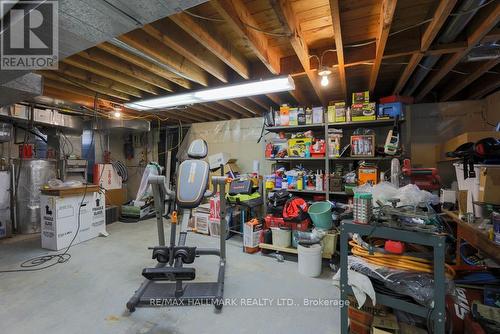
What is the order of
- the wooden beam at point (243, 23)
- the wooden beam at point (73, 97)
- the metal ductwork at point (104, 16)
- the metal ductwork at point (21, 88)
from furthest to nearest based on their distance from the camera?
the wooden beam at point (73, 97) → the metal ductwork at point (21, 88) → the wooden beam at point (243, 23) → the metal ductwork at point (104, 16)

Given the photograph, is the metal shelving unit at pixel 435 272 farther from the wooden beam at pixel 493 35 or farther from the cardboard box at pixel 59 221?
the cardboard box at pixel 59 221

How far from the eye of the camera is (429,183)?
3.04 meters

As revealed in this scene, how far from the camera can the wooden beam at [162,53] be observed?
7.08 feet

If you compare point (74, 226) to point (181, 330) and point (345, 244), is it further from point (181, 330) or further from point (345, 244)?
point (345, 244)

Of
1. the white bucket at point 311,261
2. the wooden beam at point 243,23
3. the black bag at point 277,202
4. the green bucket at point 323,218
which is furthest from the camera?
the black bag at point 277,202

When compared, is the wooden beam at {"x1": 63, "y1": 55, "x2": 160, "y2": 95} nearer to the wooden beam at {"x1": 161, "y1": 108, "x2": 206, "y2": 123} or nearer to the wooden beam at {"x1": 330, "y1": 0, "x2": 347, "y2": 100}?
the wooden beam at {"x1": 161, "y1": 108, "x2": 206, "y2": 123}

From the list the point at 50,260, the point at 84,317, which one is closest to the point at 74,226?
the point at 50,260

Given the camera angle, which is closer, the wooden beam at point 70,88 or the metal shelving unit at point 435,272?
the metal shelving unit at point 435,272

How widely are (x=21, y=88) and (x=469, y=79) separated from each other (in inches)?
197

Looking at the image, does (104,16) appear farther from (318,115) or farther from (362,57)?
(318,115)

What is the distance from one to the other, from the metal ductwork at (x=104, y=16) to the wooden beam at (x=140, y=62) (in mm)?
741

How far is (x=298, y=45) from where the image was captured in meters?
2.10

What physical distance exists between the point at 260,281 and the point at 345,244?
4.64 ft

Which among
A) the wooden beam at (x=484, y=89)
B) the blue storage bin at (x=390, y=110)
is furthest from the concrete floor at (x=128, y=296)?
the wooden beam at (x=484, y=89)
